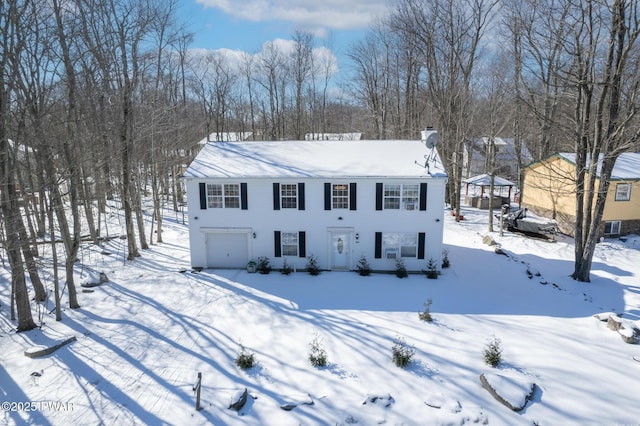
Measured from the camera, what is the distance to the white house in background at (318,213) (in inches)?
603

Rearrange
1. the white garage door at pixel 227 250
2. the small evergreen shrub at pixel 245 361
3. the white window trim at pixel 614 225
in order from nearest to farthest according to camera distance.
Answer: the small evergreen shrub at pixel 245 361 < the white garage door at pixel 227 250 < the white window trim at pixel 614 225

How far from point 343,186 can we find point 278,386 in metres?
9.02

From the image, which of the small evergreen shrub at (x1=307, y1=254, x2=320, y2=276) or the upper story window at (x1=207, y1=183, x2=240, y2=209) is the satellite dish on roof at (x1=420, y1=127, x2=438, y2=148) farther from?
the upper story window at (x1=207, y1=183, x2=240, y2=209)

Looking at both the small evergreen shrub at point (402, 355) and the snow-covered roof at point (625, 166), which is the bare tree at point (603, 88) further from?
the small evergreen shrub at point (402, 355)

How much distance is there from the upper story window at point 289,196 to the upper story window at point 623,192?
17.4 metres

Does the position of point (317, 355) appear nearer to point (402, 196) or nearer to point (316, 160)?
point (402, 196)

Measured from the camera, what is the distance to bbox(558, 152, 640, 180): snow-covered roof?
19047mm

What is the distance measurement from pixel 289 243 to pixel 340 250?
2.27 metres

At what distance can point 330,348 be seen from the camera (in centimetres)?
984

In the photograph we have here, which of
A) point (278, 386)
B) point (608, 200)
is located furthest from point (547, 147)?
point (278, 386)

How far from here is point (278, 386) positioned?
8.35m

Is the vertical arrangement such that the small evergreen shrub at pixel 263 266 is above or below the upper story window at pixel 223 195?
below

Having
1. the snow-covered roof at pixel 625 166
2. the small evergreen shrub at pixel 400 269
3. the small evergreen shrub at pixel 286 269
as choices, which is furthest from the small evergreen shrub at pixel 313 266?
the snow-covered roof at pixel 625 166

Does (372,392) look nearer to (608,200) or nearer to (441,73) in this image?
(608,200)
